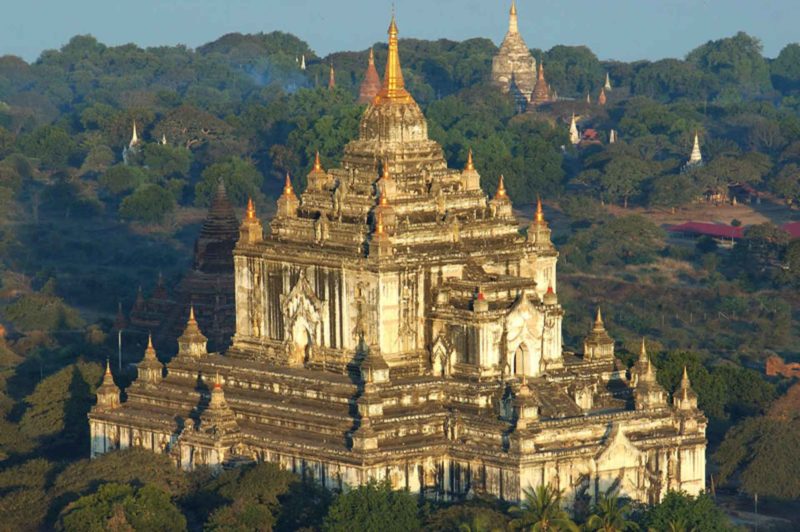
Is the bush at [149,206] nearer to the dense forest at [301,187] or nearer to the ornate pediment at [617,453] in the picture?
the dense forest at [301,187]

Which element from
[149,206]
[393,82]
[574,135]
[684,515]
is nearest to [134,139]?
[574,135]

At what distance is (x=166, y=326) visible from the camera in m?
96.4

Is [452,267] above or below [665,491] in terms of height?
above

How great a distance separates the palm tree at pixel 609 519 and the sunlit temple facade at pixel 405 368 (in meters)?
2.04

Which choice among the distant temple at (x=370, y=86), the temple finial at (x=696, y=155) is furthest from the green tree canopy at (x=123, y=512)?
the distant temple at (x=370, y=86)

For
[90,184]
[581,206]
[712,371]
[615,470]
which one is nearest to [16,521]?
[615,470]

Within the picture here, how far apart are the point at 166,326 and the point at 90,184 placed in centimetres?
5939

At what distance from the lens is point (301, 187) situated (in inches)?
5472

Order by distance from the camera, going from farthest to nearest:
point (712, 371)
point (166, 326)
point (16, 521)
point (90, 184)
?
point (90, 184), point (166, 326), point (712, 371), point (16, 521)

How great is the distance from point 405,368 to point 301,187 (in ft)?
220

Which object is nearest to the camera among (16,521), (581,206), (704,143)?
(16,521)

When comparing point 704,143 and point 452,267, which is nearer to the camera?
point 452,267

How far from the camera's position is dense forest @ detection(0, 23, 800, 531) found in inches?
2739

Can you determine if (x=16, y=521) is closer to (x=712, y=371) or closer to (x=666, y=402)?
(x=666, y=402)
